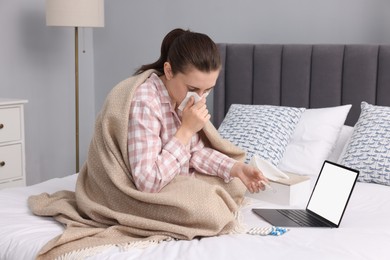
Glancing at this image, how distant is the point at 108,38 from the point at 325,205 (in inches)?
105

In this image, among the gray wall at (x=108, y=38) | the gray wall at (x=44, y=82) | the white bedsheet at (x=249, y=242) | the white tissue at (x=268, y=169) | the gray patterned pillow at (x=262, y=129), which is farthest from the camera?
the gray wall at (x=44, y=82)

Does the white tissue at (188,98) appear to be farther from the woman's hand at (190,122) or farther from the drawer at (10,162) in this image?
the drawer at (10,162)

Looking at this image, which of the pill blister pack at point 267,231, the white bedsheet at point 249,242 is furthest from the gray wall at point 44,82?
the pill blister pack at point 267,231

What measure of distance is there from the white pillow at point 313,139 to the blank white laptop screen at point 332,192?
2.23 ft

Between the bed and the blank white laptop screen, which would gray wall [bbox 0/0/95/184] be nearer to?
the bed

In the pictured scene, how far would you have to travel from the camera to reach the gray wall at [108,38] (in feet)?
10.5

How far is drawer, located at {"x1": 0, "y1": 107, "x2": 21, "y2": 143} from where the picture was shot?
322 centimetres

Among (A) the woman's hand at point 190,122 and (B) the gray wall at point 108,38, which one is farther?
(B) the gray wall at point 108,38

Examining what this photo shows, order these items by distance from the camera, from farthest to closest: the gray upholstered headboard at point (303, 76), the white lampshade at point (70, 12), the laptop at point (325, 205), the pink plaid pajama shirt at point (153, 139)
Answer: the white lampshade at point (70, 12) → the gray upholstered headboard at point (303, 76) → the laptop at point (325, 205) → the pink plaid pajama shirt at point (153, 139)

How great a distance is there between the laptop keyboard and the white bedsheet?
0.06 m

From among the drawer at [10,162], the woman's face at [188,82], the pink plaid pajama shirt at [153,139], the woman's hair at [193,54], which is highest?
the woman's hair at [193,54]

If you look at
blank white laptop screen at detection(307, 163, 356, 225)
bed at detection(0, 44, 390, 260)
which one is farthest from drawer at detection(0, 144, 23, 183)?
blank white laptop screen at detection(307, 163, 356, 225)

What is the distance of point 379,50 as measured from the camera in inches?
113

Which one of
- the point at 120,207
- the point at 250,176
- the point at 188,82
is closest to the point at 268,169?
the point at 250,176
